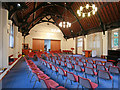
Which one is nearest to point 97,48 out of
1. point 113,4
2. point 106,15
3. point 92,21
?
point 92,21

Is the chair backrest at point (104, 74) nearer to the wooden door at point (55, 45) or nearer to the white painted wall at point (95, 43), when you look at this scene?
the white painted wall at point (95, 43)

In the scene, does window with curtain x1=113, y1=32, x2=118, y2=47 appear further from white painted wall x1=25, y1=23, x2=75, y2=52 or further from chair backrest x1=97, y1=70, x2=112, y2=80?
chair backrest x1=97, y1=70, x2=112, y2=80

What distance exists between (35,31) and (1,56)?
Answer: 14126 millimetres

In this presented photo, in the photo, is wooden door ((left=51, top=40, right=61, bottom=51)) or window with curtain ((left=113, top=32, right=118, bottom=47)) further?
wooden door ((left=51, top=40, right=61, bottom=51))

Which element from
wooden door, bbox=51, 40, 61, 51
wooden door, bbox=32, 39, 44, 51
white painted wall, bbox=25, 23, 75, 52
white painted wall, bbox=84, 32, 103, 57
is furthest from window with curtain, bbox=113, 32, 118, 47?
wooden door, bbox=32, 39, 44, 51

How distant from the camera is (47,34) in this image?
18.9m

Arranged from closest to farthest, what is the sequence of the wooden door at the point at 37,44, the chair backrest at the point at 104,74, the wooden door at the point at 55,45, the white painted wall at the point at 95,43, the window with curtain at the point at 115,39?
the chair backrest at the point at 104,74
the window with curtain at the point at 115,39
the white painted wall at the point at 95,43
the wooden door at the point at 37,44
the wooden door at the point at 55,45

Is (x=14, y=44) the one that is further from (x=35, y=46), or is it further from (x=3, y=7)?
(x=35, y=46)

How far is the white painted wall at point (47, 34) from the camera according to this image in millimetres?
17641

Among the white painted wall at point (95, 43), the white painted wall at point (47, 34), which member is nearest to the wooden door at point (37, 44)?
the white painted wall at point (47, 34)

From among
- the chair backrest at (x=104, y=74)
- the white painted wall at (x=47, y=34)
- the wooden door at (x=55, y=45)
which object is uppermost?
the white painted wall at (x=47, y=34)

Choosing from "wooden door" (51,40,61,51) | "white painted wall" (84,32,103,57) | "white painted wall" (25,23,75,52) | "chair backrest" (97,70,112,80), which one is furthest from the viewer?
"wooden door" (51,40,61,51)

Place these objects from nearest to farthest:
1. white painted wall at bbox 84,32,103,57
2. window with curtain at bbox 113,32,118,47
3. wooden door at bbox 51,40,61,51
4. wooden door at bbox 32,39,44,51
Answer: window with curtain at bbox 113,32,118,47, white painted wall at bbox 84,32,103,57, wooden door at bbox 32,39,44,51, wooden door at bbox 51,40,61,51

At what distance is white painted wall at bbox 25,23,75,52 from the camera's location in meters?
17.6
